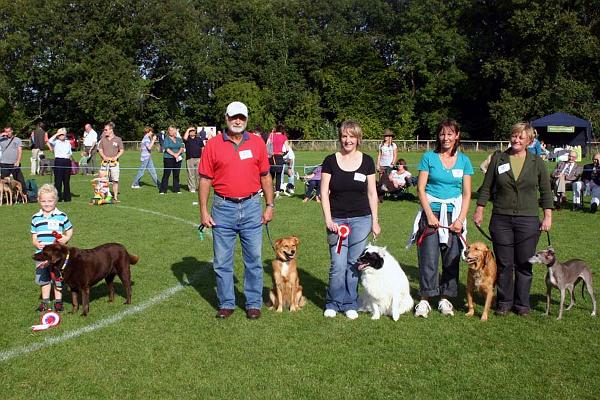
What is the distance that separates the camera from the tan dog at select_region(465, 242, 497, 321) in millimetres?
5812

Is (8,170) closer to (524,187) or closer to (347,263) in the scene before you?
(347,263)

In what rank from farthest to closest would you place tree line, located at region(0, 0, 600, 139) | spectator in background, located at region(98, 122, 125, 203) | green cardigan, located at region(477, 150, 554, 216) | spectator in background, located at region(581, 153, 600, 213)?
1. tree line, located at region(0, 0, 600, 139)
2. spectator in background, located at region(98, 122, 125, 203)
3. spectator in background, located at region(581, 153, 600, 213)
4. green cardigan, located at region(477, 150, 554, 216)

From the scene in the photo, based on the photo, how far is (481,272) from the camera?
591cm

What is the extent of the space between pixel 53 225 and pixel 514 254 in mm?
4742

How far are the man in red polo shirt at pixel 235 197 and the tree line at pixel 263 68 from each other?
4212 centimetres

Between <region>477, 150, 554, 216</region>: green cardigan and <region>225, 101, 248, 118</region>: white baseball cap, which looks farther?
<region>477, 150, 554, 216</region>: green cardigan

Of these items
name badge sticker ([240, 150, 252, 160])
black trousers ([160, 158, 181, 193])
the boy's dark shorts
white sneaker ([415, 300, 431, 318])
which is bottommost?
white sneaker ([415, 300, 431, 318])

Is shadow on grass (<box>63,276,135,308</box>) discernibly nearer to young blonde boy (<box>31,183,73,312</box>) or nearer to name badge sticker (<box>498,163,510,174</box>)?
young blonde boy (<box>31,183,73,312</box>)

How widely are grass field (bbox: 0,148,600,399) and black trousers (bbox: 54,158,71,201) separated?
7006 mm

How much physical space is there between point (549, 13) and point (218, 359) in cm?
4499

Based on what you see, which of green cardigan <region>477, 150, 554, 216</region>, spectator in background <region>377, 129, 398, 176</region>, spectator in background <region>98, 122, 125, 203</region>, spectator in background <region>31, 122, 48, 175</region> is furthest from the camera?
spectator in background <region>31, 122, 48, 175</region>

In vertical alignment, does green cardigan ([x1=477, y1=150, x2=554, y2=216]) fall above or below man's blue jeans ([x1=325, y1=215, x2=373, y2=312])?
above

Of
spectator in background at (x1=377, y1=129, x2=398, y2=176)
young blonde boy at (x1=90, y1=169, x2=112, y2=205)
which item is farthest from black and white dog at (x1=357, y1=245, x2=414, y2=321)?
young blonde boy at (x1=90, y1=169, x2=112, y2=205)

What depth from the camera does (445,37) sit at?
5016 cm
